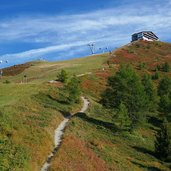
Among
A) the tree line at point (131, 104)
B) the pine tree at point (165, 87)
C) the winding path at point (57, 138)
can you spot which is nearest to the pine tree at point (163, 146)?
the tree line at point (131, 104)

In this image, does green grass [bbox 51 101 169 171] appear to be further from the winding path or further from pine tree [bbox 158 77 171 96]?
pine tree [bbox 158 77 171 96]

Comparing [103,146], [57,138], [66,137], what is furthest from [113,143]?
[66,137]

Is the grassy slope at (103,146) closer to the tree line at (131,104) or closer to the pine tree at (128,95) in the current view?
the tree line at (131,104)

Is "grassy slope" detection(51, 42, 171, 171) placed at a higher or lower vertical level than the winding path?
lower

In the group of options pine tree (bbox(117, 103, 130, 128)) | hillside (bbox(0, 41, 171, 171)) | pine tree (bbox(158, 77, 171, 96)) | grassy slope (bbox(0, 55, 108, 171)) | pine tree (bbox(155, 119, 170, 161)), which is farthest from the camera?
pine tree (bbox(158, 77, 171, 96))

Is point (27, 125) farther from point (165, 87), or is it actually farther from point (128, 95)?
point (165, 87)

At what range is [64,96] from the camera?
79812 millimetres

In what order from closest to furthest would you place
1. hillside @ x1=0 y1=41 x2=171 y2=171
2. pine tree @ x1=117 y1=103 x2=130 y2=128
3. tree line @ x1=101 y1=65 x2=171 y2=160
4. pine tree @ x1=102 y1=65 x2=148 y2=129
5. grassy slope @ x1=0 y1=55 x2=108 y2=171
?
grassy slope @ x1=0 y1=55 x2=108 y2=171
hillside @ x1=0 y1=41 x2=171 y2=171
tree line @ x1=101 y1=65 x2=171 y2=160
pine tree @ x1=117 y1=103 x2=130 y2=128
pine tree @ x1=102 y1=65 x2=148 y2=129

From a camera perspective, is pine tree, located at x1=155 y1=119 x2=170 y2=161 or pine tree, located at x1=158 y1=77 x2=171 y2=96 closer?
pine tree, located at x1=155 y1=119 x2=170 y2=161

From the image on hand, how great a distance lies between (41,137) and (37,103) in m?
21.3

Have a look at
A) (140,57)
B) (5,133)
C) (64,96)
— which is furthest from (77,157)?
(140,57)

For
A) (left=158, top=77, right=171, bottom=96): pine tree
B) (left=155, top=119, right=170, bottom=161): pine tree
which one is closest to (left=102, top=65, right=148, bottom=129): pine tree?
(left=155, top=119, right=170, bottom=161): pine tree

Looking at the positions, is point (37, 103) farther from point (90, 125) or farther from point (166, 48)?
point (166, 48)

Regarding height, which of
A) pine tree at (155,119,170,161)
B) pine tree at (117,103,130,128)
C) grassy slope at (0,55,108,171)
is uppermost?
grassy slope at (0,55,108,171)
